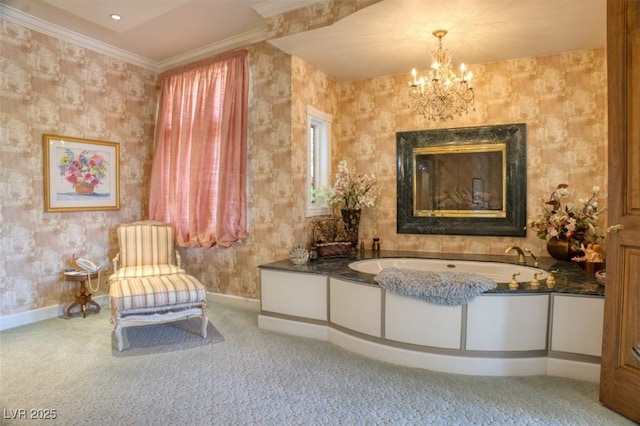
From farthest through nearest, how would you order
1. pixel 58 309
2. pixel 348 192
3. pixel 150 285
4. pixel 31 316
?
pixel 348 192, pixel 58 309, pixel 31 316, pixel 150 285

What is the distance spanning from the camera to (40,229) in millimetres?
3846

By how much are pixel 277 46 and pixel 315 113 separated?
88 centimetres

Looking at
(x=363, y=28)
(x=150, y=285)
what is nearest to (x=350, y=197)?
(x=363, y=28)

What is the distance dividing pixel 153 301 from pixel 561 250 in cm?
375

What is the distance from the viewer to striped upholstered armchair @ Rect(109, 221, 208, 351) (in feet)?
10.3

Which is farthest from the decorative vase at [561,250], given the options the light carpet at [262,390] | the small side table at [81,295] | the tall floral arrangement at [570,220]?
the small side table at [81,295]

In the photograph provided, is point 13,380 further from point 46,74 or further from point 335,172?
point 335,172

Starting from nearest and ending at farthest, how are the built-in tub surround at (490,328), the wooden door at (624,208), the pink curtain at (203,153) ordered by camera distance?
the wooden door at (624,208) → the built-in tub surround at (490,328) → the pink curtain at (203,153)

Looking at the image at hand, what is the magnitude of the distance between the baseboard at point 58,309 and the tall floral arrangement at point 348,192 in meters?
1.45

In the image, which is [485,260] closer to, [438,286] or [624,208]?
[438,286]

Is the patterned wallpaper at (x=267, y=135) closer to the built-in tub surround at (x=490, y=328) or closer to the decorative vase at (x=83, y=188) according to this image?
the decorative vase at (x=83, y=188)

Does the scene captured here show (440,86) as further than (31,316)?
No

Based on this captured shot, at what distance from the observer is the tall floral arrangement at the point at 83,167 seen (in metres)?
4.06

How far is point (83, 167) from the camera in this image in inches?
166
